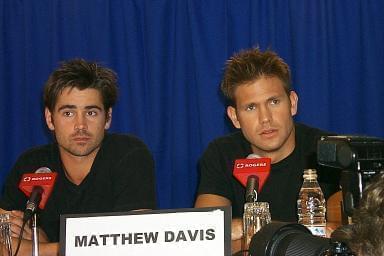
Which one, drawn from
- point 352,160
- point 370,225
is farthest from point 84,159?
point 370,225

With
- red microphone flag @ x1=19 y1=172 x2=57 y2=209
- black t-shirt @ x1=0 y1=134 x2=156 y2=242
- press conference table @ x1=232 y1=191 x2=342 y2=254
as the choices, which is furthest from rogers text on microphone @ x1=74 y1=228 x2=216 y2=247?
black t-shirt @ x1=0 y1=134 x2=156 y2=242

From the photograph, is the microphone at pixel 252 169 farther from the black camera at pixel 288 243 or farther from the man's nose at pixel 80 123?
the black camera at pixel 288 243

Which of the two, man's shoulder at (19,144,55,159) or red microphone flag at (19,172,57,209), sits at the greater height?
man's shoulder at (19,144,55,159)

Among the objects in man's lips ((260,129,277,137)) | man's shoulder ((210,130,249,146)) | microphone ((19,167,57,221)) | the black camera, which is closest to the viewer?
the black camera

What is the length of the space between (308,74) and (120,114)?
106 centimetres

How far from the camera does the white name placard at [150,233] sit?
1.72 meters

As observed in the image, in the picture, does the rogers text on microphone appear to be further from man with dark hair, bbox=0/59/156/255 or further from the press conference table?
man with dark hair, bbox=0/59/156/255

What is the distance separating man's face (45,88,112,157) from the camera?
2.78 meters

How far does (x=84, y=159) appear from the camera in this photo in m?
2.90

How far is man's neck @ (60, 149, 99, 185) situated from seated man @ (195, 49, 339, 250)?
19.9 inches

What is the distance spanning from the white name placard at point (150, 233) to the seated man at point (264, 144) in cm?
90

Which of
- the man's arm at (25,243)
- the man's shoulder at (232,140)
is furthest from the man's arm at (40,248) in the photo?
the man's shoulder at (232,140)

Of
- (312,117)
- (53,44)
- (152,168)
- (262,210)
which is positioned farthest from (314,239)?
(53,44)

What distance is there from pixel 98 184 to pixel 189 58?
3.59ft
